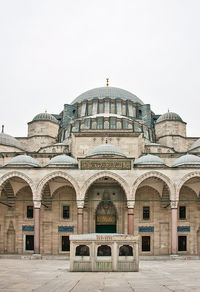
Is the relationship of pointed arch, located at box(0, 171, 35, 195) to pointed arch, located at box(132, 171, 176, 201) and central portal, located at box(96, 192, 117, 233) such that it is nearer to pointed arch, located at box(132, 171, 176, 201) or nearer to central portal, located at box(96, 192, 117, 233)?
central portal, located at box(96, 192, 117, 233)

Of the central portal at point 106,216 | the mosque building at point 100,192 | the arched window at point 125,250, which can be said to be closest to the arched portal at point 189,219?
the mosque building at point 100,192

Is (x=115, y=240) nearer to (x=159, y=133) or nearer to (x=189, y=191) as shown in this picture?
(x=189, y=191)

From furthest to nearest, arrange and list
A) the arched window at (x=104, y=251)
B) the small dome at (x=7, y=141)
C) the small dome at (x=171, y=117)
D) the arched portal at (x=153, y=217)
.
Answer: the small dome at (x=171, y=117) → the small dome at (x=7, y=141) → the arched portal at (x=153, y=217) → the arched window at (x=104, y=251)

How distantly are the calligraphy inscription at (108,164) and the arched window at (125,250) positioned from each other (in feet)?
27.9

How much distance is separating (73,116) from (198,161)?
51.6 feet

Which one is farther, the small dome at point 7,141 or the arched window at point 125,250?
the small dome at point 7,141

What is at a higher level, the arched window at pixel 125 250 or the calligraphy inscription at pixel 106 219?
the calligraphy inscription at pixel 106 219

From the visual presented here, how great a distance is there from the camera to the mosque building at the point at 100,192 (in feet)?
68.7

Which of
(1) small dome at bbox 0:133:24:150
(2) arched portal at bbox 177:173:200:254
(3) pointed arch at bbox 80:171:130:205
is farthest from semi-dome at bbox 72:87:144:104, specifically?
(3) pointed arch at bbox 80:171:130:205

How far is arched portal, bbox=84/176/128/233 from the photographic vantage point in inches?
925

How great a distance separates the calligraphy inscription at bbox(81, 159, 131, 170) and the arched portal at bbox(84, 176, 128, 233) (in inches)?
100

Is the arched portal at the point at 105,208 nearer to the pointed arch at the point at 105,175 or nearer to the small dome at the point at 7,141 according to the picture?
the pointed arch at the point at 105,175

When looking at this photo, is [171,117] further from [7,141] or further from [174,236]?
[7,141]

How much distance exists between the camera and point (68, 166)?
2200cm
